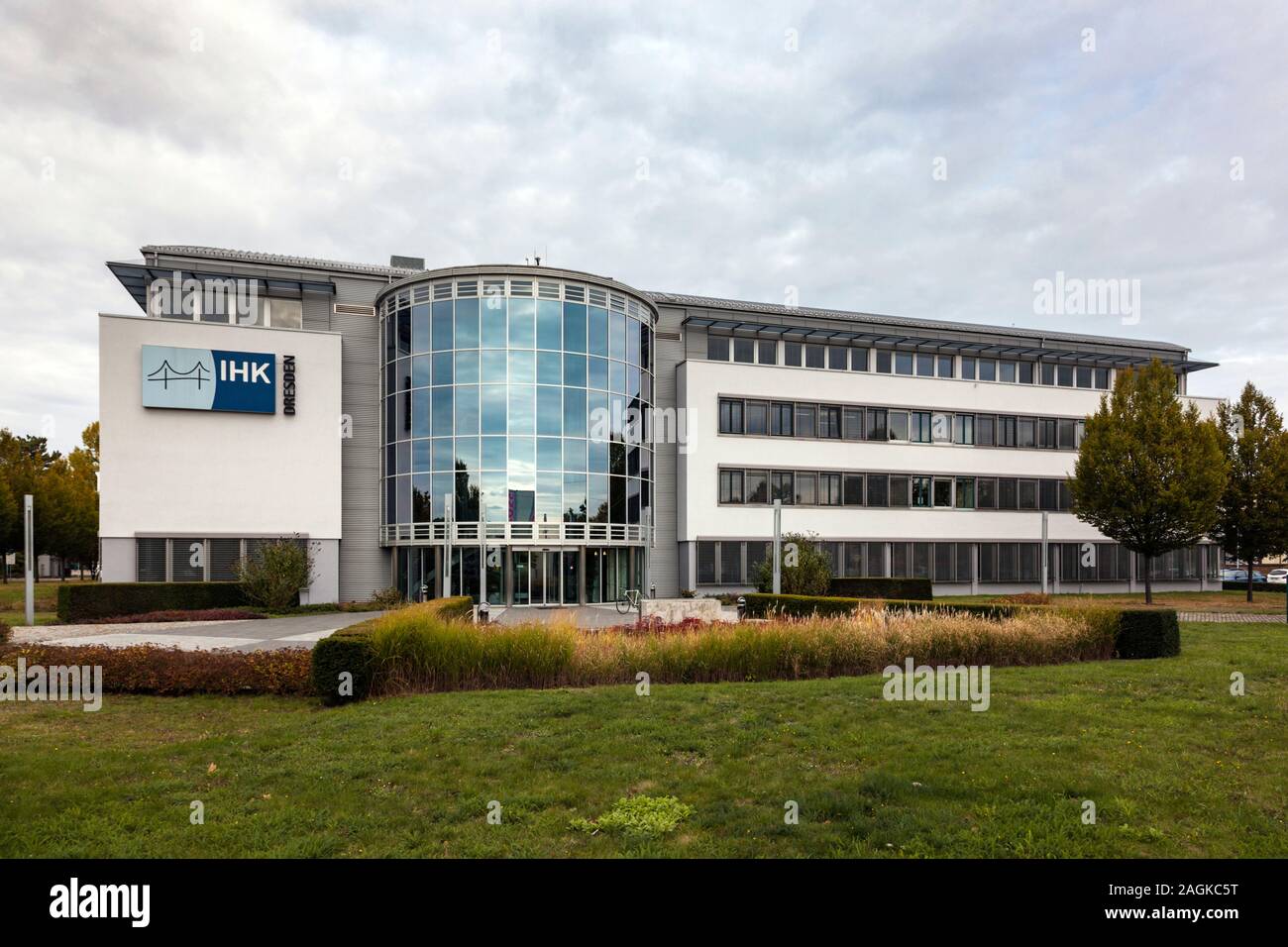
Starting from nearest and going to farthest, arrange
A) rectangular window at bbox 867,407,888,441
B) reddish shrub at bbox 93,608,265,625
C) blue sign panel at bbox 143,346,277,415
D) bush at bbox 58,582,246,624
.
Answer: reddish shrub at bbox 93,608,265,625 → bush at bbox 58,582,246,624 → blue sign panel at bbox 143,346,277,415 → rectangular window at bbox 867,407,888,441

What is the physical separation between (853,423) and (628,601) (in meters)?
15.8

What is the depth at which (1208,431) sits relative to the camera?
31.7 meters

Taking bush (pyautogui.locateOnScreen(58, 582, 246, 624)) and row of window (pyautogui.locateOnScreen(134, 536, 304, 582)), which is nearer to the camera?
bush (pyautogui.locateOnScreen(58, 582, 246, 624))

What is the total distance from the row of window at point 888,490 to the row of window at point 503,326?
9.30 m

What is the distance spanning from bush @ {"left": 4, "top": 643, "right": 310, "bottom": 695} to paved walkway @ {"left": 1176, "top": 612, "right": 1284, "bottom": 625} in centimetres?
2298

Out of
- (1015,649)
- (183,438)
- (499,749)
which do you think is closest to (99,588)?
(183,438)

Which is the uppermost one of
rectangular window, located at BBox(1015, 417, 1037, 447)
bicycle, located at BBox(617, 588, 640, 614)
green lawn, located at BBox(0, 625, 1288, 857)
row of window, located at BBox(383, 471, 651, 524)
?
rectangular window, located at BBox(1015, 417, 1037, 447)

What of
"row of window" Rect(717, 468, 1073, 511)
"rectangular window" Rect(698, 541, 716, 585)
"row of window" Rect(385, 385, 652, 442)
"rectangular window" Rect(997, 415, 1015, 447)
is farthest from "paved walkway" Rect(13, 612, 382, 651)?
"rectangular window" Rect(997, 415, 1015, 447)

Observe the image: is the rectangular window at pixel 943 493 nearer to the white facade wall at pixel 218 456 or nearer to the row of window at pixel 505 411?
the row of window at pixel 505 411

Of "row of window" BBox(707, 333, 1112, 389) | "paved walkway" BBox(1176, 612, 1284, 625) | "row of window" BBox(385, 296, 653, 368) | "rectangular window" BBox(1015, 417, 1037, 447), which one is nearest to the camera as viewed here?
"paved walkway" BBox(1176, 612, 1284, 625)

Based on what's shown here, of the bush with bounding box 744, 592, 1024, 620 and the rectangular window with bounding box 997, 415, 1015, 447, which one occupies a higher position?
the rectangular window with bounding box 997, 415, 1015, 447

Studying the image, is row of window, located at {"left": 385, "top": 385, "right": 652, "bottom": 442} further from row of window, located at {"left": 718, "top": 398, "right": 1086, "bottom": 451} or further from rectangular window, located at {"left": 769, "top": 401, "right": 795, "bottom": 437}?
rectangular window, located at {"left": 769, "top": 401, "right": 795, "bottom": 437}

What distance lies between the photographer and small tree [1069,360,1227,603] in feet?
102
